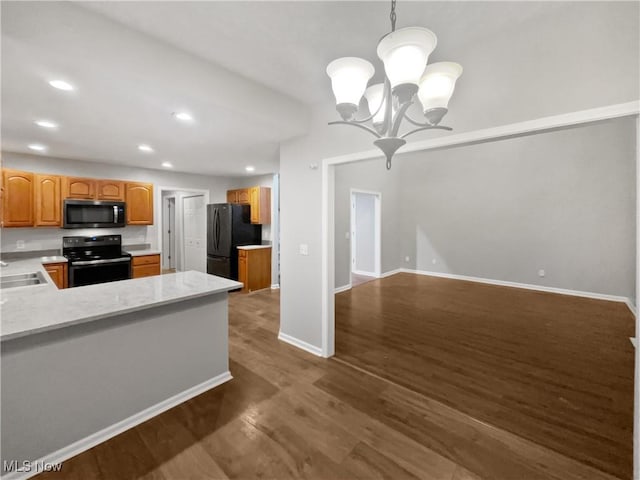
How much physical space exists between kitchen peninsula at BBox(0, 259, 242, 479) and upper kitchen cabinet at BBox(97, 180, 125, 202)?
2879 millimetres

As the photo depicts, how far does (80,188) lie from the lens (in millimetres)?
4383

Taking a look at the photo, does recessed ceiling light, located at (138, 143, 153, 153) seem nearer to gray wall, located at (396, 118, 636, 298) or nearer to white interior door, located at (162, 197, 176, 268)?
white interior door, located at (162, 197, 176, 268)

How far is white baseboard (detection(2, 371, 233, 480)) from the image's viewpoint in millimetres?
1637

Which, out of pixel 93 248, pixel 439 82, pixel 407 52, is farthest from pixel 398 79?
pixel 93 248

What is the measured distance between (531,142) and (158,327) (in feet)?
23.0

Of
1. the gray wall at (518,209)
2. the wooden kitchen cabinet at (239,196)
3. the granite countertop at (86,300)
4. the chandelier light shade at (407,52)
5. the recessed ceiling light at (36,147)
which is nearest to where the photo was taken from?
the chandelier light shade at (407,52)

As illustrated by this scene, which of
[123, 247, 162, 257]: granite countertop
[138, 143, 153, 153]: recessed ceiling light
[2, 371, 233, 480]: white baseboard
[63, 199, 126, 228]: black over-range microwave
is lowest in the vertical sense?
[2, 371, 233, 480]: white baseboard

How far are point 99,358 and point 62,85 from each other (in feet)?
6.36

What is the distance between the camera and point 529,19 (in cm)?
172

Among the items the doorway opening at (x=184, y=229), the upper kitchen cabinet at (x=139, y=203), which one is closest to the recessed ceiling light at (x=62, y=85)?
the upper kitchen cabinet at (x=139, y=203)

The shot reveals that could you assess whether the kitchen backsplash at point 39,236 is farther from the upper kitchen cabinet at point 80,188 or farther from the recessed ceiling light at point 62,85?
the recessed ceiling light at point 62,85

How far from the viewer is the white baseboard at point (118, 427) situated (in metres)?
1.64

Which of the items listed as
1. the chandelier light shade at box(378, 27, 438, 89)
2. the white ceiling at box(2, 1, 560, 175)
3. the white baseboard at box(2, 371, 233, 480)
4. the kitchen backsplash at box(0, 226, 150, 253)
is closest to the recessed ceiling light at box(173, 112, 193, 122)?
the white ceiling at box(2, 1, 560, 175)

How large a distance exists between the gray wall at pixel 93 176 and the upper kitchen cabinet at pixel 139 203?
30 cm
